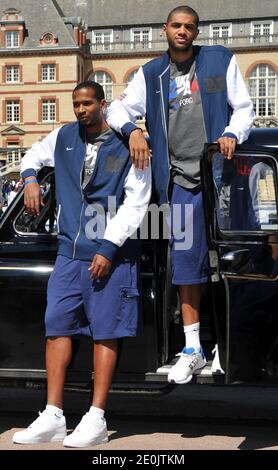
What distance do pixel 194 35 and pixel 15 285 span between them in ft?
6.38

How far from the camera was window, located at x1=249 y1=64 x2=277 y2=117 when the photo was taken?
2776 inches

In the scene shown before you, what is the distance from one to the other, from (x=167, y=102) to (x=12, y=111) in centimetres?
6736

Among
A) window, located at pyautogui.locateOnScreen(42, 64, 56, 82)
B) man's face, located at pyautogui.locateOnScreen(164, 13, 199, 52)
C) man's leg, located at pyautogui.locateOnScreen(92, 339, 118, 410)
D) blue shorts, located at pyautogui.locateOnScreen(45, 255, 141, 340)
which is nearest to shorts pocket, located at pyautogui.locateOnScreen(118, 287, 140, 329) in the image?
blue shorts, located at pyautogui.locateOnScreen(45, 255, 141, 340)

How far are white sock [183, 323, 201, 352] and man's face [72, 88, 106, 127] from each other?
4.51 feet

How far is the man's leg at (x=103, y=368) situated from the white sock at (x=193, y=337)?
1.45 ft

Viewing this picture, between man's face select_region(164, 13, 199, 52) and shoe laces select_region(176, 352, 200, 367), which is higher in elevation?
man's face select_region(164, 13, 199, 52)

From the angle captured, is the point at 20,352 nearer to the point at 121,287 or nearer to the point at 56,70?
the point at 121,287

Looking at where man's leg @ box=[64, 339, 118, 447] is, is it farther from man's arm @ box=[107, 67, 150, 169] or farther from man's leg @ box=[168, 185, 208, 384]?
man's arm @ box=[107, 67, 150, 169]

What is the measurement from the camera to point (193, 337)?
15.2 ft

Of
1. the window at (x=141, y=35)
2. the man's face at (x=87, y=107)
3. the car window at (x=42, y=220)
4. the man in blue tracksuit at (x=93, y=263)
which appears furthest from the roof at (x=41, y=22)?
the man in blue tracksuit at (x=93, y=263)

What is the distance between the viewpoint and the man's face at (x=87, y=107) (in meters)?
4.65

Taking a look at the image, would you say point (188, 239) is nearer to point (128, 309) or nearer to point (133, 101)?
point (128, 309)

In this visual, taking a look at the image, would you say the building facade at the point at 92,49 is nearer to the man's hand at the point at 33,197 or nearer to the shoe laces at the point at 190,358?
the man's hand at the point at 33,197

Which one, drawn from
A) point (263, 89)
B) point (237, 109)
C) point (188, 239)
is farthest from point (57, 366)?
point (263, 89)
